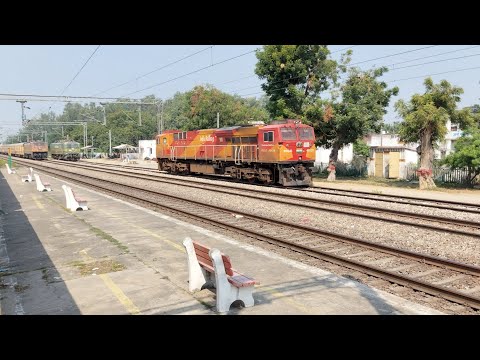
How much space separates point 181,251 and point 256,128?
1618 cm

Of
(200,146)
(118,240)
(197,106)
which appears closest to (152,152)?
(197,106)

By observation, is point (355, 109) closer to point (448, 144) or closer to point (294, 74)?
point (294, 74)

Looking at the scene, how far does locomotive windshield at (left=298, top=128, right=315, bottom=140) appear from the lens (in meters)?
23.4

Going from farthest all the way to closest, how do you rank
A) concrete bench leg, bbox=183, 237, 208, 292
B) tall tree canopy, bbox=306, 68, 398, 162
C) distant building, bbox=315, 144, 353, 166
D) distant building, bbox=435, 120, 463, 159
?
distant building, bbox=315, 144, 353, 166 → distant building, bbox=435, 120, 463, 159 → tall tree canopy, bbox=306, 68, 398, 162 → concrete bench leg, bbox=183, 237, 208, 292

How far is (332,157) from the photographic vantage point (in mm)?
31500

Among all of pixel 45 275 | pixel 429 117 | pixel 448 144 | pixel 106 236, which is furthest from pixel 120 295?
pixel 448 144

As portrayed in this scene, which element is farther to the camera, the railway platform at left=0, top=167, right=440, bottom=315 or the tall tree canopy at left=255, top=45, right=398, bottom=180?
the tall tree canopy at left=255, top=45, right=398, bottom=180

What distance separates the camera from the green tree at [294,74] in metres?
30.8

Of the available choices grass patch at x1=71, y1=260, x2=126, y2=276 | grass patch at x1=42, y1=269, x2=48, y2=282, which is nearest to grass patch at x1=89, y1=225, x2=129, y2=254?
grass patch at x1=71, y1=260, x2=126, y2=276

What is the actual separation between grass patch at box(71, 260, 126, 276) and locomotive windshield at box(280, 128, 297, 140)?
15673 millimetres

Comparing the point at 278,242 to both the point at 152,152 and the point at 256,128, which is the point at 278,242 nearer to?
the point at 256,128

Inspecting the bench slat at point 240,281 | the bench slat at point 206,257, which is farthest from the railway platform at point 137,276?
the bench slat at point 206,257

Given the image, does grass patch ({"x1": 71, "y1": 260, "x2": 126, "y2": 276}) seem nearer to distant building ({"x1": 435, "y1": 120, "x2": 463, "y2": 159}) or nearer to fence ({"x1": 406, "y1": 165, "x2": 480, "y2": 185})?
fence ({"x1": 406, "y1": 165, "x2": 480, "y2": 185})
